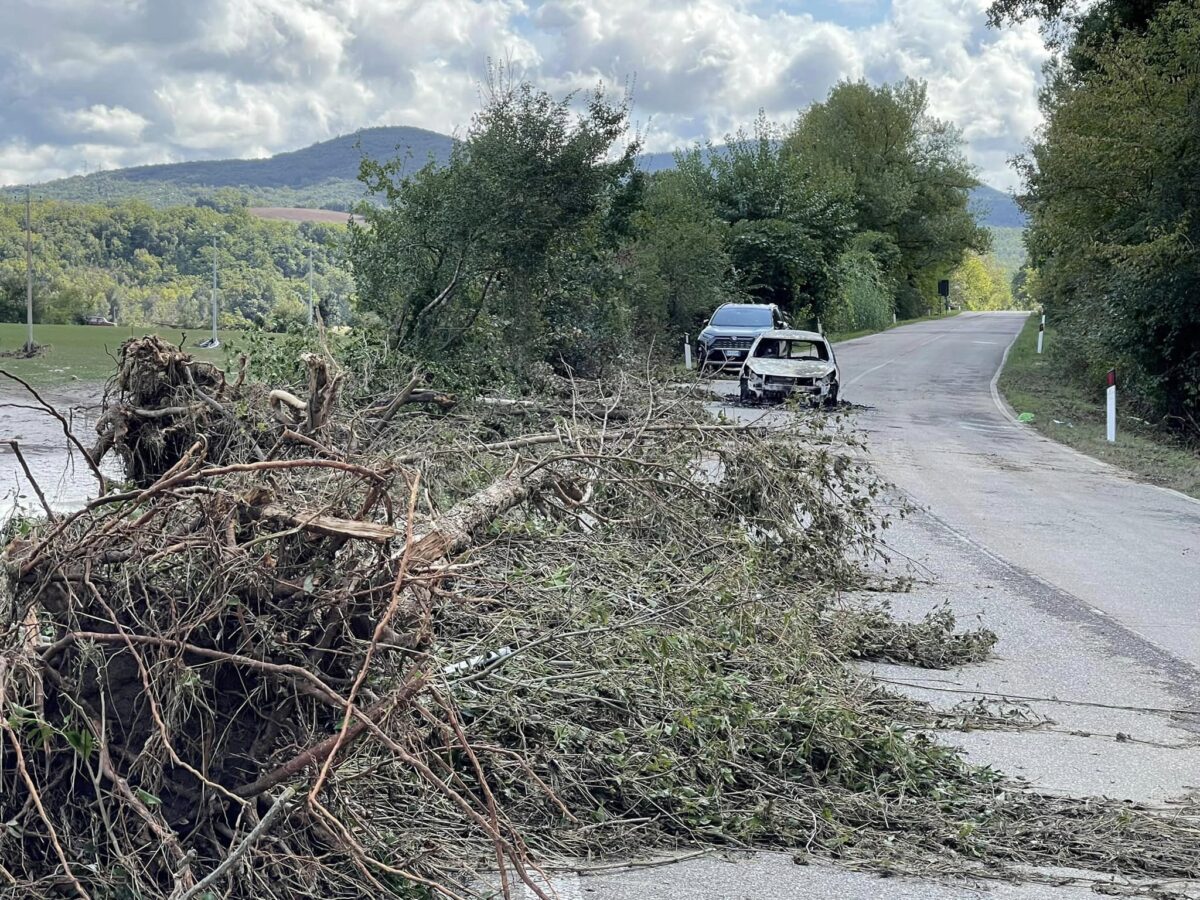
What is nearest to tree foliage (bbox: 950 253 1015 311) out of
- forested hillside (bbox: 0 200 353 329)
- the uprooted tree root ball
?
forested hillside (bbox: 0 200 353 329)

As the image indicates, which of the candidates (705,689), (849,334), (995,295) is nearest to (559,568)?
(705,689)

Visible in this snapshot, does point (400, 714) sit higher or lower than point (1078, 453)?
higher

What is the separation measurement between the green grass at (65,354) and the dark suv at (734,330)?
13.5 m

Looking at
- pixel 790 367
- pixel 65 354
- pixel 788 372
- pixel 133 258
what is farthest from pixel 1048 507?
pixel 133 258

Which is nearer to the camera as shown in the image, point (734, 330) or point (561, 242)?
point (561, 242)

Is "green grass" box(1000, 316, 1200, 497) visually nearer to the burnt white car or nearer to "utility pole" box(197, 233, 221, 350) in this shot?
the burnt white car

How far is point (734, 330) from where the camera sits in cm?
3138

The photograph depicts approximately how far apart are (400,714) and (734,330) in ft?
91.3

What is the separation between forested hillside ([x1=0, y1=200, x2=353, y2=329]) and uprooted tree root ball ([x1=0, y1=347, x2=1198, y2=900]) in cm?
4705

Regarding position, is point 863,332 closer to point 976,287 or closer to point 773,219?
point 773,219

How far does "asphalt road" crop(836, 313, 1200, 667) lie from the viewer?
969 cm

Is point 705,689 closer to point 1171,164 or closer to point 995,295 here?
point 1171,164

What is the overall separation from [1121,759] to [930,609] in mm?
2839

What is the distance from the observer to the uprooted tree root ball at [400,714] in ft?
12.9
